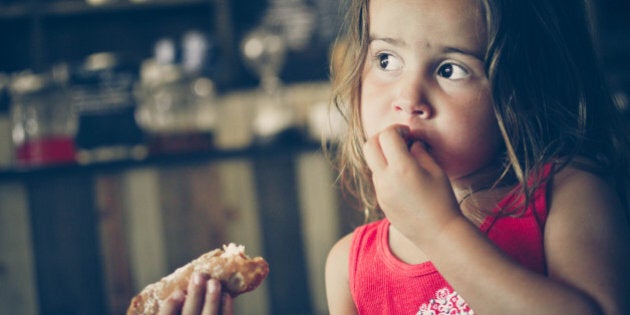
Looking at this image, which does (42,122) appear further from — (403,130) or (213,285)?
(403,130)

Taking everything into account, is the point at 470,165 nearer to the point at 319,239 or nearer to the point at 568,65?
the point at 568,65

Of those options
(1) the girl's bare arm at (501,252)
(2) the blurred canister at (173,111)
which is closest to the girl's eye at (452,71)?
(1) the girl's bare arm at (501,252)

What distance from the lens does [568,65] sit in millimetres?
829

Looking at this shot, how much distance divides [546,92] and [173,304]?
55 cm

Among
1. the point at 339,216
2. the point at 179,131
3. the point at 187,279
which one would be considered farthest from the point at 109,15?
the point at 187,279

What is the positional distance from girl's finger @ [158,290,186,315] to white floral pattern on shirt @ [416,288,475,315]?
317 mm

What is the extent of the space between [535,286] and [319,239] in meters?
1.82

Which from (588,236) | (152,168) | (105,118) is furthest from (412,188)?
(105,118)

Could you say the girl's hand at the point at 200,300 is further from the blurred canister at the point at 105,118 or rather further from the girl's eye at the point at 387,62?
the blurred canister at the point at 105,118

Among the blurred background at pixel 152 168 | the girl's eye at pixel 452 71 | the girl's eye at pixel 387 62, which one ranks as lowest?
the blurred background at pixel 152 168

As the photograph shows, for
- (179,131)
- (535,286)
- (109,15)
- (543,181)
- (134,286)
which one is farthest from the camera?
(109,15)

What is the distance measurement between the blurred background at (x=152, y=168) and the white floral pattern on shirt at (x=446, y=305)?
1220 mm

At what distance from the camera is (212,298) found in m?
0.79

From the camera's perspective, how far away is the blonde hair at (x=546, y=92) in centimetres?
78
